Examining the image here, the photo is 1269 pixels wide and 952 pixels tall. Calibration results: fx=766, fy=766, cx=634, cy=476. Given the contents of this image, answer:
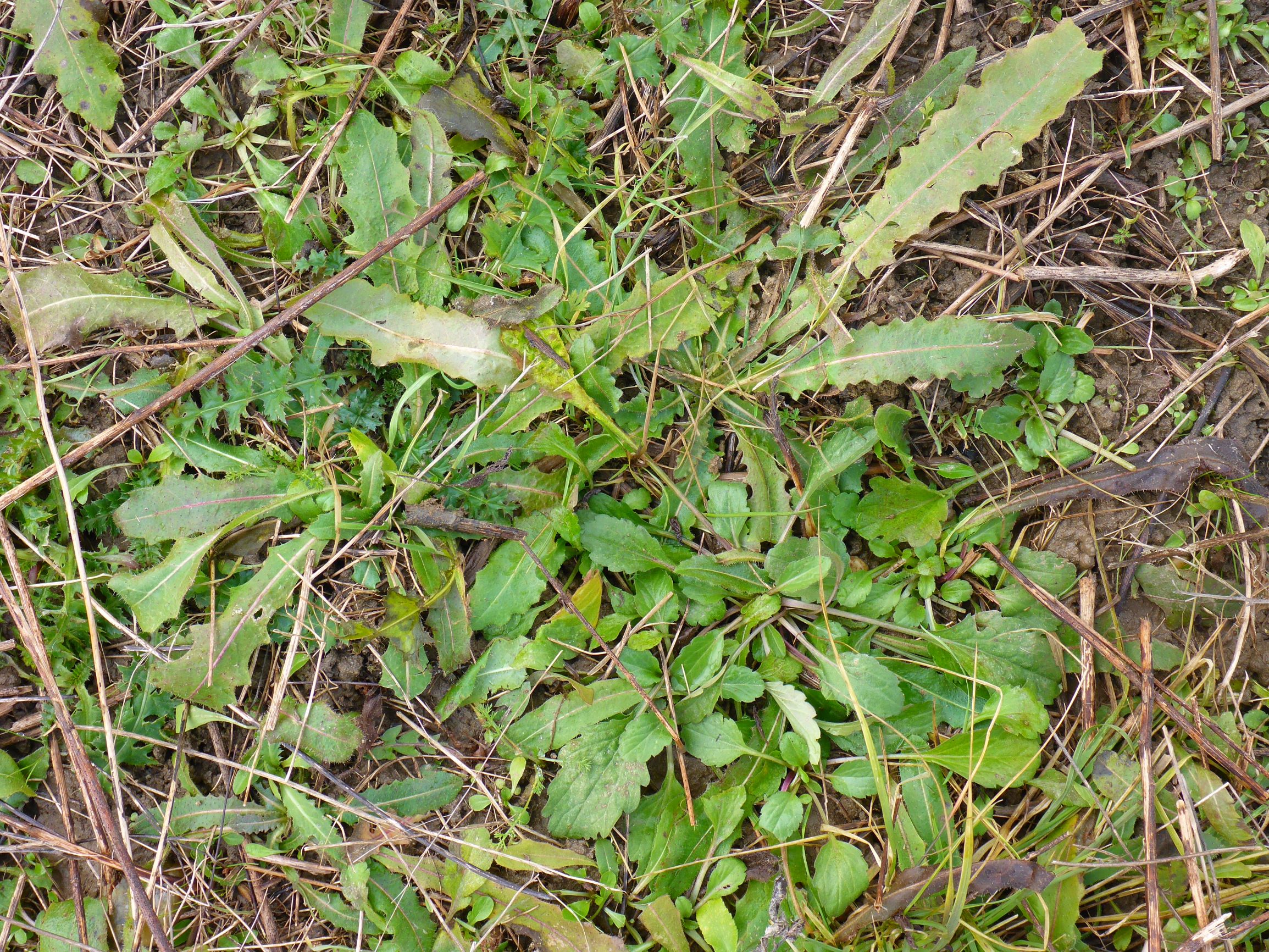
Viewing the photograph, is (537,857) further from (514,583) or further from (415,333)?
(415,333)

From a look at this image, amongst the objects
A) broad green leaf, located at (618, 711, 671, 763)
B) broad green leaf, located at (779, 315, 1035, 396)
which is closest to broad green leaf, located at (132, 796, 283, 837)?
broad green leaf, located at (618, 711, 671, 763)

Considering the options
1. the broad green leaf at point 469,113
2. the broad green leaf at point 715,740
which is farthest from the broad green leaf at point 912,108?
the broad green leaf at point 715,740

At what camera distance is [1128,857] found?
2.11m

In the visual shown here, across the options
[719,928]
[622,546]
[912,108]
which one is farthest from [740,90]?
[719,928]

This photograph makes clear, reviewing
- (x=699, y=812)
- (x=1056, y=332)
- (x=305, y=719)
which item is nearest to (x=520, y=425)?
(x=305, y=719)

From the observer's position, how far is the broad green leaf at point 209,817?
2.32 m

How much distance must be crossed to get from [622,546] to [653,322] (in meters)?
0.68

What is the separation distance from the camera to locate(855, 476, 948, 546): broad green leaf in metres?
2.22

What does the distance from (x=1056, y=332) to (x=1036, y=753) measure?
119cm

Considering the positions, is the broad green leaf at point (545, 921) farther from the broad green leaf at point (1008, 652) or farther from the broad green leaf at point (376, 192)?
the broad green leaf at point (376, 192)

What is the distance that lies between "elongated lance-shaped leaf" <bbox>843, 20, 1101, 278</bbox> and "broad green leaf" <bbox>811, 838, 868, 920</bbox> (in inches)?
64.9

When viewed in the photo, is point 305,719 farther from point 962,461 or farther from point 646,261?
point 962,461

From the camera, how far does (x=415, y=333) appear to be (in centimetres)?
231

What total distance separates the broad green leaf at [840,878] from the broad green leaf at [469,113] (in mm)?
2284
